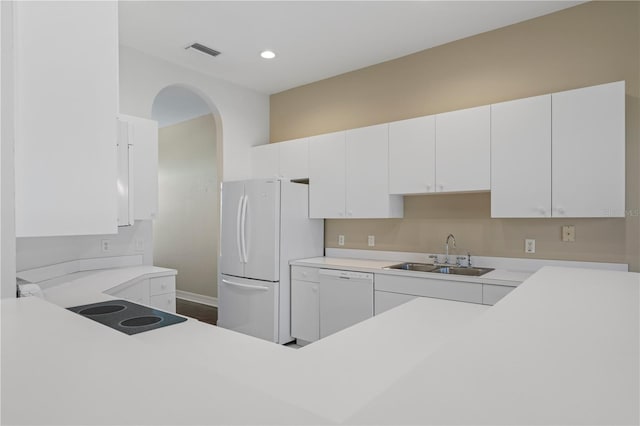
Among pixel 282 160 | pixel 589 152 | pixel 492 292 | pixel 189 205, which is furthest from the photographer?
pixel 189 205

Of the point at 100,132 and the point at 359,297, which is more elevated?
the point at 100,132

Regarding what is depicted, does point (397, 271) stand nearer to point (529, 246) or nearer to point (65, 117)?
point (529, 246)

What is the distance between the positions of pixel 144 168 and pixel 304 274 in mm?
1740

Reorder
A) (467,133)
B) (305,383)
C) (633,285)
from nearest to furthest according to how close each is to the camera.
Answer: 1. (305,383)
2. (633,285)
3. (467,133)

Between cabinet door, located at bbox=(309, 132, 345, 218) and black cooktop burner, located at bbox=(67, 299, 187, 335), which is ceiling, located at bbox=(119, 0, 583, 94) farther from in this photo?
black cooktop burner, located at bbox=(67, 299, 187, 335)

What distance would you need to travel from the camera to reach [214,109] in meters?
4.26

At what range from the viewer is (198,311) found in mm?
5207

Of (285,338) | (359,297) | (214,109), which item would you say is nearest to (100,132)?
(359,297)

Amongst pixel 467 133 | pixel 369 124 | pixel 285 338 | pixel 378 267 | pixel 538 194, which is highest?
pixel 369 124

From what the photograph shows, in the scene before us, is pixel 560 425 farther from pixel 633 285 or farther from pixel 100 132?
pixel 633 285

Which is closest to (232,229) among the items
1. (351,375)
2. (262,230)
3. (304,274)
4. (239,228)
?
(239,228)

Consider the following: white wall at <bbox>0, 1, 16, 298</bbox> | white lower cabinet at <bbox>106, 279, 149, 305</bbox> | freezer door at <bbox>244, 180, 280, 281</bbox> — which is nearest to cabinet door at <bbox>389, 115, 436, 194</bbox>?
freezer door at <bbox>244, 180, 280, 281</bbox>

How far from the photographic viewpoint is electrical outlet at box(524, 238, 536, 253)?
9.67ft

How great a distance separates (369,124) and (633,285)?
2830 mm
